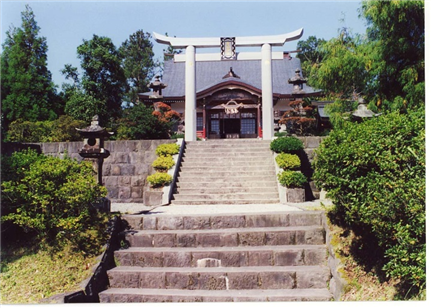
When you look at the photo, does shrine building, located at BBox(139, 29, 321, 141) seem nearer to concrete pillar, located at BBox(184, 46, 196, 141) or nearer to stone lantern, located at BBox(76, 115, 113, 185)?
concrete pillar, located at BBox(184, 46, 196, 141)

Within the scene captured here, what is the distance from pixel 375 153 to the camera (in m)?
4.55

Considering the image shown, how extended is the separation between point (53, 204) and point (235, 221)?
3.23 m

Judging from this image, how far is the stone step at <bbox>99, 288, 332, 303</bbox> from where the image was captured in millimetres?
4801

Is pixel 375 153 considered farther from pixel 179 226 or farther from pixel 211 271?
pixel 179 226

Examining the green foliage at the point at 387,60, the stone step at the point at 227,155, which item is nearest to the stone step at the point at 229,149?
the stone step at the point at 227,155

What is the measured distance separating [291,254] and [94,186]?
11.9 feet

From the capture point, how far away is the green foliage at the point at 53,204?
5516 millimetres

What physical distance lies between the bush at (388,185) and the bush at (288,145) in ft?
17.3

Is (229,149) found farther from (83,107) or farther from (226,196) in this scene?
(83,107)

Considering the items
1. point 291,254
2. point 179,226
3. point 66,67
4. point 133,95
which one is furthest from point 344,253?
point 133,95

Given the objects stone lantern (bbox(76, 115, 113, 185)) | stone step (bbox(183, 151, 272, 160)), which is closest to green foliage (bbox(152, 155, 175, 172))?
stone step (bbox(183, 151, 272, 160))

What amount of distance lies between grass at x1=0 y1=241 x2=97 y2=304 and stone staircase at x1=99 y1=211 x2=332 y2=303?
50cm

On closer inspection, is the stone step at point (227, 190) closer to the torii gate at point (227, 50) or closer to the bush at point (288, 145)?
the bush at point (288, 145)

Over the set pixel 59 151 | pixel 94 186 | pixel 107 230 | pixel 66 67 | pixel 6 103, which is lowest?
pixel 107 230
